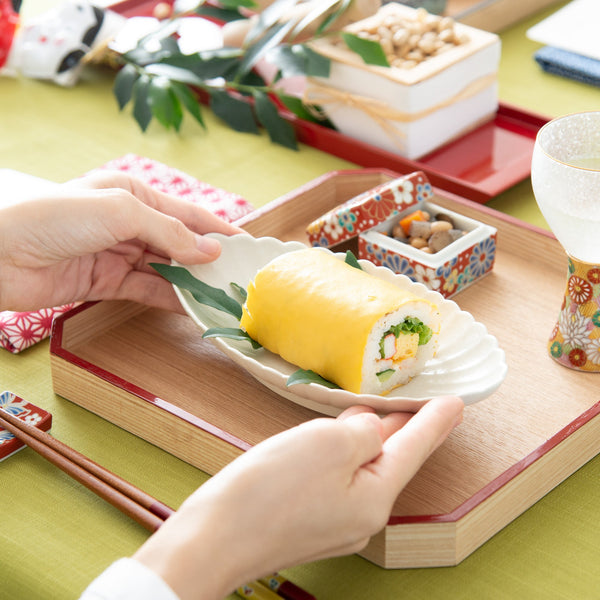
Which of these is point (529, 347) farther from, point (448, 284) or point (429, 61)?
point (429, 61)

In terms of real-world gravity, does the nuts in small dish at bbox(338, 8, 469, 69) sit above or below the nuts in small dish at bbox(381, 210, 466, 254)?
above

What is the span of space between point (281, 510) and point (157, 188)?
81 centimetres

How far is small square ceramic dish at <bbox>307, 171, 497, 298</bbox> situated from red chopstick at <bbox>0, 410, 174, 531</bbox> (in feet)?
1.47

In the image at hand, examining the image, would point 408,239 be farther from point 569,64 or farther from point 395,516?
point 569,64

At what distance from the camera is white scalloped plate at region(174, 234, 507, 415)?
875 mm

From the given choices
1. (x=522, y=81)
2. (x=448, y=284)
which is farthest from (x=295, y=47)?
(x=448, y=284)

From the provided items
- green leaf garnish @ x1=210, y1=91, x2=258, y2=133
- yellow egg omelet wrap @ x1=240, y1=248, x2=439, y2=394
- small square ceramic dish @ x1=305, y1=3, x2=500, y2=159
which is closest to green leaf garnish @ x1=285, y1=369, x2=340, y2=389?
yellow egg omelet wrap @ x1=240, y1=248, x2=439, y2=394

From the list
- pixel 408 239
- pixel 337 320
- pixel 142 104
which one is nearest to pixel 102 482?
pixel 337 320

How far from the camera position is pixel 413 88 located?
4.70 ft

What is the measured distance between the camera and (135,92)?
5.49ft

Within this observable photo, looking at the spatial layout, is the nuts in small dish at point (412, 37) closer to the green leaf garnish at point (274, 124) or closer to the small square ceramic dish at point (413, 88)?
the small square ceramic dish at point (413, 88)

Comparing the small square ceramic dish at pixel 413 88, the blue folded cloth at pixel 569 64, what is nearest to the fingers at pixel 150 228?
the small square ceramic dish at pixel 413 88

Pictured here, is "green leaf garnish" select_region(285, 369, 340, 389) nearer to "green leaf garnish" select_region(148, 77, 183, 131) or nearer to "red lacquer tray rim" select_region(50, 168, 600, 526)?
"red lacquer tray rim" select_region(50, 168, 600, 526)

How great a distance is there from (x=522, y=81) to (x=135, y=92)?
2.39ft
